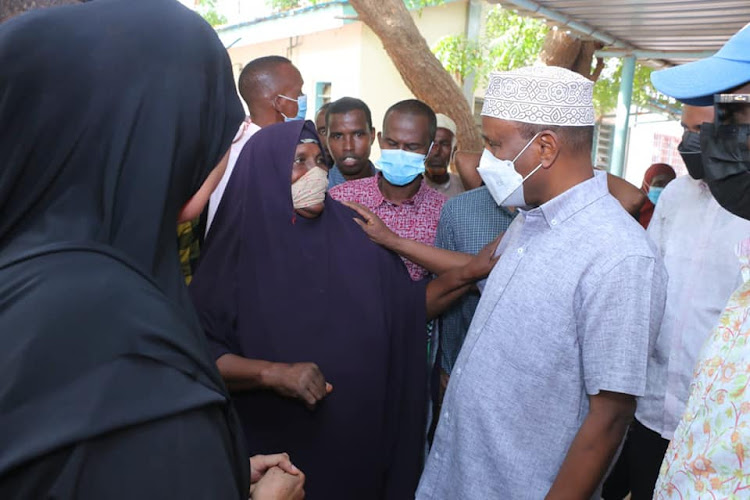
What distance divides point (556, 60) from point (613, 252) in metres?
6.12

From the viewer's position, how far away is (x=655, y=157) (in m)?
21.2

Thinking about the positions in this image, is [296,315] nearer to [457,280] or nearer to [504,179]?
[457,280]

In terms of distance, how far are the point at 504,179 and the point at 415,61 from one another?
557cm

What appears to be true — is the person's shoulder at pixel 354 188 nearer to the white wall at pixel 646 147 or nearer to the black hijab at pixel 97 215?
the black hijab at pixel 97 215

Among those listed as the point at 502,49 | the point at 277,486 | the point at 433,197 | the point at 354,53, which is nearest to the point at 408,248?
the point at 433,197

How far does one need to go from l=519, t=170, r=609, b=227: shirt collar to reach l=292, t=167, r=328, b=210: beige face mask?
0.91m

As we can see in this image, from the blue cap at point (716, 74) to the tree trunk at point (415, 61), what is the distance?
597 centimetres

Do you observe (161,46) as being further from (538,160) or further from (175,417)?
(538,160)

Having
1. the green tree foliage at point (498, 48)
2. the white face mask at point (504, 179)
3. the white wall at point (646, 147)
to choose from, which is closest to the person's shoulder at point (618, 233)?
the white face mask at point (504, 179)

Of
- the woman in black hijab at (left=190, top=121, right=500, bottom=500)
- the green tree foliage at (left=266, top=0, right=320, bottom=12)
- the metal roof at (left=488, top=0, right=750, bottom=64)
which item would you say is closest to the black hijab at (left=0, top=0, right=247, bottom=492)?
the woman in black hijab at (left=190, top=121, right=500, bottom=500)

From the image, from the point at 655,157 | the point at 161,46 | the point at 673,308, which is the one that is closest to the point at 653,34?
the point at 673,308

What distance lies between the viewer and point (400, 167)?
3348 mm

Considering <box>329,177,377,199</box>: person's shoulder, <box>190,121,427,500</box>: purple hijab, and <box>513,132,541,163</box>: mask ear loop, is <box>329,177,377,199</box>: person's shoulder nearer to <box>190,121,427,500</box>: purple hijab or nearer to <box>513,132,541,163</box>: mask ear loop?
<box>190,121,427,500</box>: purple hijab

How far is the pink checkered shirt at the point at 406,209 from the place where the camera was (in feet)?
10.8
